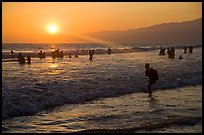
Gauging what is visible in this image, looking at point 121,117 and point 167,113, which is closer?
point 121,117

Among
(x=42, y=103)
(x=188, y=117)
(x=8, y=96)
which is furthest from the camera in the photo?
(x=8, y=96)

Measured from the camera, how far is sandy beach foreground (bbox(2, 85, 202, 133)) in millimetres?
10164

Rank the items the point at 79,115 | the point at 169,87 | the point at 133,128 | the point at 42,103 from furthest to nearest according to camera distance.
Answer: the point at 169,87
the point at 42,103
the point at 79,115
the point at 133,128

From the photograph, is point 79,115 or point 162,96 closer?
point 79,115

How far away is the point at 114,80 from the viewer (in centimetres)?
2216

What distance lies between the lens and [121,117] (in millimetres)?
11648

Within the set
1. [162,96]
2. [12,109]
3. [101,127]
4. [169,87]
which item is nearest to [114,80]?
[169,87]

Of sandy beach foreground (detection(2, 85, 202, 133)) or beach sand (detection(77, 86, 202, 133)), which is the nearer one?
beach sand (detection(77, 86, 202, 133))

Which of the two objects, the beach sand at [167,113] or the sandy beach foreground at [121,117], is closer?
the beach sand at [167,113]

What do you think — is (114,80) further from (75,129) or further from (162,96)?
(75,129)

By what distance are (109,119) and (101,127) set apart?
3.49 ft

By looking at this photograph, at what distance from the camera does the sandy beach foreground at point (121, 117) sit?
33.3 feet

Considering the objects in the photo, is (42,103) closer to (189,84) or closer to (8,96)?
(8,96)

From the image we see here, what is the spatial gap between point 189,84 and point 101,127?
39.5 ft
